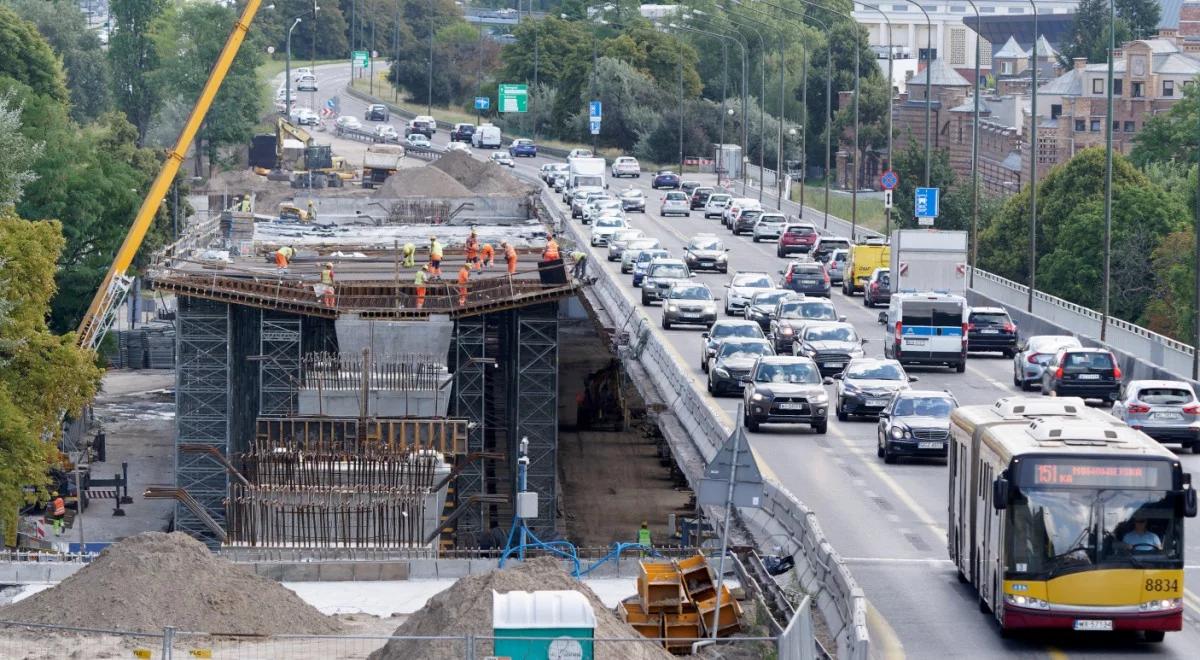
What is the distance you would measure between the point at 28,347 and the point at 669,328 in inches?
734

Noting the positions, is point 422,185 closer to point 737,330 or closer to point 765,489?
point 737,330

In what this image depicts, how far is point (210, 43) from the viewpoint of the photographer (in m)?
151

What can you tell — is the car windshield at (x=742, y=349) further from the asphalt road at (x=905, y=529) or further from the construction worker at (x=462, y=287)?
the construction worker at (x=462, y=287)

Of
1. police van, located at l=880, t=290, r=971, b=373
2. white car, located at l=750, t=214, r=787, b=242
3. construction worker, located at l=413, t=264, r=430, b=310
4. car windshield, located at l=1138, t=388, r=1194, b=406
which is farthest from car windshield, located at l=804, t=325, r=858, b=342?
white car, located at l=750, t=214, r=787, b=242

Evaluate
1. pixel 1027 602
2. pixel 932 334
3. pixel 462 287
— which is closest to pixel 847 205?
pixel 462 287

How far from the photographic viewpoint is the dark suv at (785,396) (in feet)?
137

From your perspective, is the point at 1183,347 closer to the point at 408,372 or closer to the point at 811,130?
the point at 408,372

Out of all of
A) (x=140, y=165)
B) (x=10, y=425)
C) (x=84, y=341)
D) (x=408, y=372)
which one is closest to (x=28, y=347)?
(x=10, y=425)

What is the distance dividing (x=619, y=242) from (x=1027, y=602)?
194ft

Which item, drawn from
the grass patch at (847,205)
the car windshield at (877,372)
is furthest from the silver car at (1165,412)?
the grass patch at (847,205)

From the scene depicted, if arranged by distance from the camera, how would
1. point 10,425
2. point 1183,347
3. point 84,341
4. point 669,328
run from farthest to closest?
1. point 84,341
2. point 669,328
3. point 1183,347
4. point 10,425

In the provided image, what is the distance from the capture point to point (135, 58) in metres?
152

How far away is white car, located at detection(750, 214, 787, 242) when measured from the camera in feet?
302

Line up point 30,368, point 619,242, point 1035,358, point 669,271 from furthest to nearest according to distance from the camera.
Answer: point 619,242, point 669,271, point 1035,358, point 30,368
